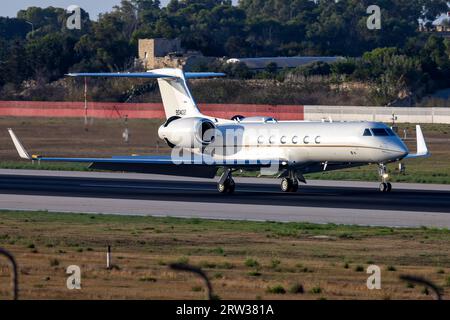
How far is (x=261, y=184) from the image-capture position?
49469mm

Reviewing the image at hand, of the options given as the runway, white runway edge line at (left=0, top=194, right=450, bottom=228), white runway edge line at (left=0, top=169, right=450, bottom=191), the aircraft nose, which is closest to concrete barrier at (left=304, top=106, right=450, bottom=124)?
white runway edge line at (left=0, top=169, right=450, bottom=191)

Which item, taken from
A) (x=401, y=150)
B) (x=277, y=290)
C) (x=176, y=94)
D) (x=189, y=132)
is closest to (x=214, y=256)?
(x=277, y=290)

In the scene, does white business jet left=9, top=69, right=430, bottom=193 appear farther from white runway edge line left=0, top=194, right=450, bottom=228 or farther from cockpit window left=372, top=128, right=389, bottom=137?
white runway edge line left=0, top=194, right=450, bottom=228

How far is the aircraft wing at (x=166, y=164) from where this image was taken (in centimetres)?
4272

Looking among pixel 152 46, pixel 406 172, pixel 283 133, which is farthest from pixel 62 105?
pixel 283 133

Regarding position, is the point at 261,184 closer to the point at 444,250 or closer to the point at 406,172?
the point at 406,172

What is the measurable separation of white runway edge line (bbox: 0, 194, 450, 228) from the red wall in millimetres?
53618

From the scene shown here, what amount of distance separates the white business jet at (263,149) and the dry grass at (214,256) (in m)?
8.16

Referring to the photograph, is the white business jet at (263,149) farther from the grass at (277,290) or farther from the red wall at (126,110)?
the red wall at (126,110)

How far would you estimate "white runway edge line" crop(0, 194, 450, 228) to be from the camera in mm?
34094

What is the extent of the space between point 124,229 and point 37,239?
3.31 metres

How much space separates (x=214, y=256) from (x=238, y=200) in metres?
15.4

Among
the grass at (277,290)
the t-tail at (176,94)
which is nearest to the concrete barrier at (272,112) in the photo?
the t-tail at (176,94)

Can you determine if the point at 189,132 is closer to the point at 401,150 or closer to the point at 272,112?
the point at 401,150
